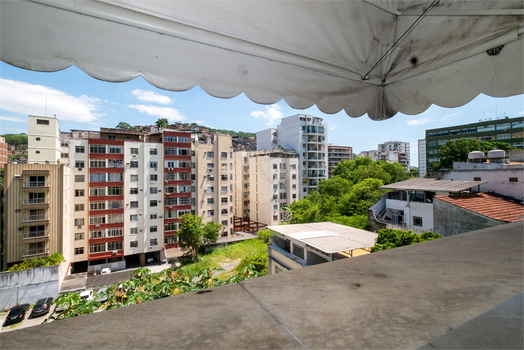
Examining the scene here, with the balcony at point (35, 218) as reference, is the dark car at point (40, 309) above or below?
below

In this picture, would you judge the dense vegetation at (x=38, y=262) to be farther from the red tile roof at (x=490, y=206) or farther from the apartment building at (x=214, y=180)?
the red tile roof at (x=490, y=206)

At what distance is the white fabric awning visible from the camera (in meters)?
0.92

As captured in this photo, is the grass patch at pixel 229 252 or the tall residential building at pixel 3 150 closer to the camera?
the tall residential building at pixel 3 150

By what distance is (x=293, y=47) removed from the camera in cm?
128

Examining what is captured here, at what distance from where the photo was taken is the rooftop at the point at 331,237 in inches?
262

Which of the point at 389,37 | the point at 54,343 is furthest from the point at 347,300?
the point at 389,37

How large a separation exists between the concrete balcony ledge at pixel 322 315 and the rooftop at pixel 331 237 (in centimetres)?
563

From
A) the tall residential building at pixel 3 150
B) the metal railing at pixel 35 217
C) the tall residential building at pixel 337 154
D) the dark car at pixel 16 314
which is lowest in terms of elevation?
the dark car at pixel 16 314

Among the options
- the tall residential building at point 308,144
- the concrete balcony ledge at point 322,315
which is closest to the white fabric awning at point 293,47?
the concrete balcony ledge at point 322,315

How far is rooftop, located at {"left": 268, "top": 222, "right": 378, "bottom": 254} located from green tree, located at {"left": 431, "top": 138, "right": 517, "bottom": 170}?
25244mm

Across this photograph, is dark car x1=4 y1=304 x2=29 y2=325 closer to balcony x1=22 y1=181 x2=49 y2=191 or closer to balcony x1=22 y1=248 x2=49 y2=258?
balcony x1=22 y1=248 x2=49 y2=258

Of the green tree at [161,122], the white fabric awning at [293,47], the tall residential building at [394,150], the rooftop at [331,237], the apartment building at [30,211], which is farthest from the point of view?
the tall residential building at [394,150]

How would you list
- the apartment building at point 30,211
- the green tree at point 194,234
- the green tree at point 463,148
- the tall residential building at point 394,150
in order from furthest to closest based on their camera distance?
the tall residential building at point 394,150 < the green tree at point 463,148 < the green tree at point 194,234 < the apartment building at point 30,211

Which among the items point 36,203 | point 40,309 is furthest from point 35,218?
point 40,309
